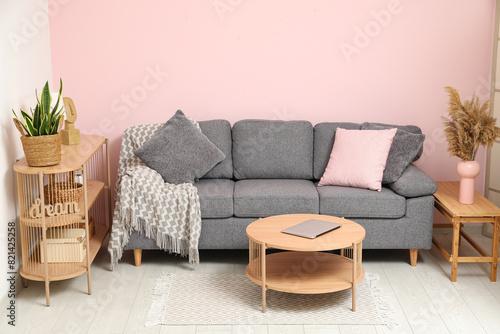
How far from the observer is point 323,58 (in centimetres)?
449

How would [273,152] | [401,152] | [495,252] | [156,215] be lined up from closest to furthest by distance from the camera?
[495,252], [156,215], [401,152], [273,152]

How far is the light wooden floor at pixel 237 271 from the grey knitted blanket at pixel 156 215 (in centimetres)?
18

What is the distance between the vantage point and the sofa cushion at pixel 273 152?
430 cm

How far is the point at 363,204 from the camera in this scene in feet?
12.6

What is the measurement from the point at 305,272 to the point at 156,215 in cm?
103

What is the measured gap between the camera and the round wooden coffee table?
10.5ft

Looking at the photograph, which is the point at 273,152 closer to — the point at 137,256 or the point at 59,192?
the point at 137,256

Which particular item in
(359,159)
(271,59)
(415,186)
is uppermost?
(271,59)

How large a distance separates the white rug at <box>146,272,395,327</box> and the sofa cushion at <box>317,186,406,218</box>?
16.8 inches

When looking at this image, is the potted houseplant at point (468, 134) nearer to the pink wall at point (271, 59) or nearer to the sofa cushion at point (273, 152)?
the pink wall at point (271, 59)

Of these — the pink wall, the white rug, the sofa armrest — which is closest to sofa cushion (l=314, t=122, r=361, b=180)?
the pink wall

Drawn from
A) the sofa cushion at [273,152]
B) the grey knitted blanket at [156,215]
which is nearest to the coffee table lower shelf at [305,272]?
the grey knitted blanket at [156,215]

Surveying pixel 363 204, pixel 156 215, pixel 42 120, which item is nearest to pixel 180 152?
pixel 156 215

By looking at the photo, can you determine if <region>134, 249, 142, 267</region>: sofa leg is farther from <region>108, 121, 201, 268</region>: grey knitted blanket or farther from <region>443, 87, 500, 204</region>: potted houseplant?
<region>443, 87, 500, 204</region>: potted houseplant
